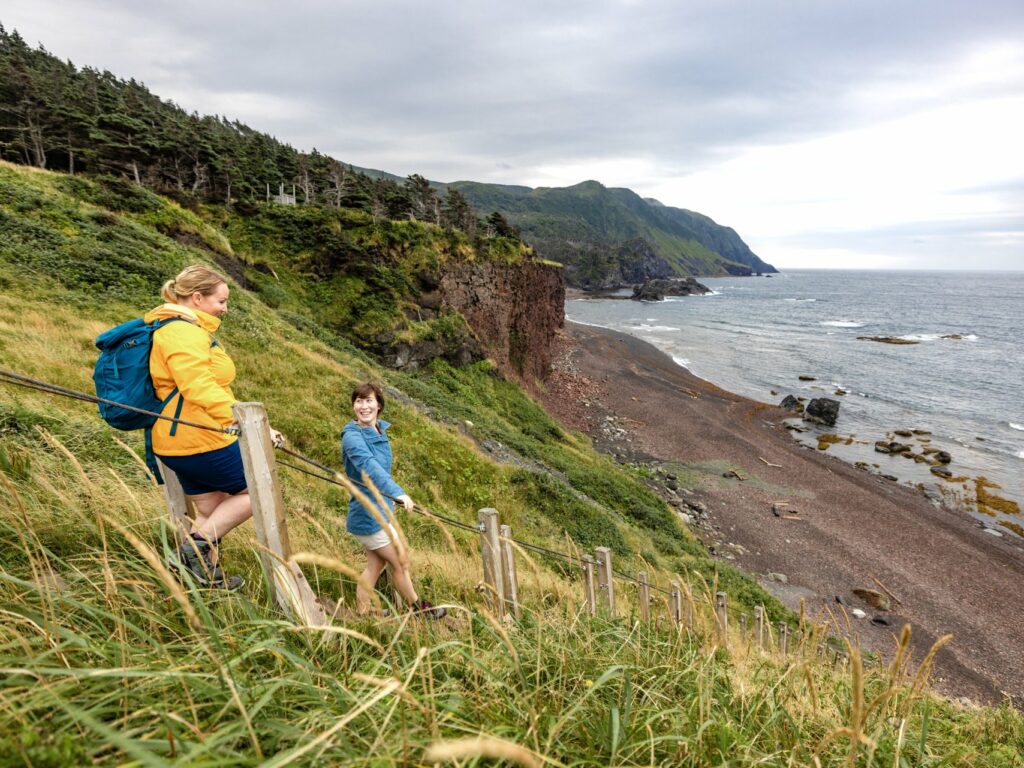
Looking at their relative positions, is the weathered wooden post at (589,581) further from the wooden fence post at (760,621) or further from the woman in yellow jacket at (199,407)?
the woman in yellow jacket at (199,407)

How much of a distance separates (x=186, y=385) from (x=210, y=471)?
1.95 ft

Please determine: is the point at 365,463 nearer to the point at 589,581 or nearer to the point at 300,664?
the point at 300,664

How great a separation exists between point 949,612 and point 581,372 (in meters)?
35.7

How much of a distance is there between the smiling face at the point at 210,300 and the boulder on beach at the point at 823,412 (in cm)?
4520

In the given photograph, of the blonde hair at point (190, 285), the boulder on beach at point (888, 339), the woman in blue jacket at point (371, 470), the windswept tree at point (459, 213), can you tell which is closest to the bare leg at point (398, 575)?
the woman in blue jacket at point (371, 470)

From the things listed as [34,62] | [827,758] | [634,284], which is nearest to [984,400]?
[827,758]

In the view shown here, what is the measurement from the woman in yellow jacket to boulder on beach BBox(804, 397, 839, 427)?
4513 cm

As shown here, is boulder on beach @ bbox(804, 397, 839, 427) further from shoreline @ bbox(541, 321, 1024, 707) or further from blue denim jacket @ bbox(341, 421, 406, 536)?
blue denim jacket @ bbox(341, 421, 406, 536)

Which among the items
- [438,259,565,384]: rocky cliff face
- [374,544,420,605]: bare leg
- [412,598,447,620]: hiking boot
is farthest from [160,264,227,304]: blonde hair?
[438,259,565,384]: rocky cliff face

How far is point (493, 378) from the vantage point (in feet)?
106

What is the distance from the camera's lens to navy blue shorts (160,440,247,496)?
292 cm

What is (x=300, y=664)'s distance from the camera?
1.81 meters

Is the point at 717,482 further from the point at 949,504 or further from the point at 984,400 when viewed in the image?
the point at 984,400

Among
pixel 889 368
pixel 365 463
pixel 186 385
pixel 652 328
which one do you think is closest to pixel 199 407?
pixel 186 385
